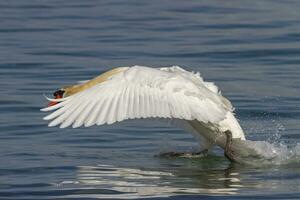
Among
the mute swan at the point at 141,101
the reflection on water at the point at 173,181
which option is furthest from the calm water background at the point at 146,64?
the mute swan at the point at 141,101

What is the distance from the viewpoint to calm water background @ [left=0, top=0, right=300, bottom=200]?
10.6 meters

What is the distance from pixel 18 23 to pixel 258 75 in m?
6.57

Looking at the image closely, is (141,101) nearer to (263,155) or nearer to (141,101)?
(141,101)

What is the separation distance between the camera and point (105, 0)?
24781mm

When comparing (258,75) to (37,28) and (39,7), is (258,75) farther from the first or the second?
(39,7)

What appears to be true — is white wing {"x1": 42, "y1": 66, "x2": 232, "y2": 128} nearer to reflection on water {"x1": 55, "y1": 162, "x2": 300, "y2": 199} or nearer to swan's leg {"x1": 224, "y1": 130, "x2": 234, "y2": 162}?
swan's leg {"x1": 224, "y1": 130, "x2": 234, "y2": 162}

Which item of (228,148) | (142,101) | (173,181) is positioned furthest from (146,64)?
(173,181)

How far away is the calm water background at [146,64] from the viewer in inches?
417

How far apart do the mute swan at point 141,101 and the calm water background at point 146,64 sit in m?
0.55

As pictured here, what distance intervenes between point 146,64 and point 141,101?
6.25 metres

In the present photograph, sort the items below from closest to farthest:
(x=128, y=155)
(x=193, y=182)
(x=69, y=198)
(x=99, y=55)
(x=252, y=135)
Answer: (x=69, y=198) → (x=193, y=182) → (x=128, y=155) → (x=252, y=135) → (x=99, y=55)

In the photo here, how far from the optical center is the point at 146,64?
56.6ft

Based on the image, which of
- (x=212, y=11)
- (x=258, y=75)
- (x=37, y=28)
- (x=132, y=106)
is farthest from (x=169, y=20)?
(x=132, y=106)

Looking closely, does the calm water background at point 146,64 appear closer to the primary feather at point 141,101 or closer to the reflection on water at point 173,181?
the reflection on water at point 173,181
